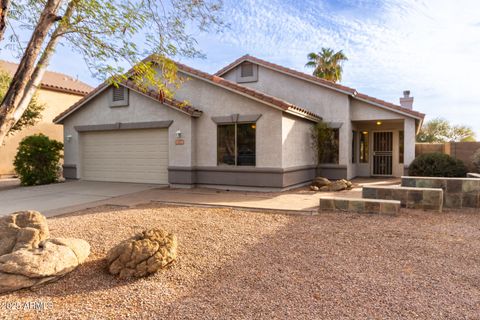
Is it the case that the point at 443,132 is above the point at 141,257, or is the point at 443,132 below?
above

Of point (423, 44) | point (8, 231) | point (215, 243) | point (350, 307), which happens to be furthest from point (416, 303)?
point (423, 44)

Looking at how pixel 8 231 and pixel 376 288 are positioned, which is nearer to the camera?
pixel 376 288

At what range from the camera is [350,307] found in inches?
136

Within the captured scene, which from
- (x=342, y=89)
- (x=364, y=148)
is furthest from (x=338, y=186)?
(x=364, y=148)

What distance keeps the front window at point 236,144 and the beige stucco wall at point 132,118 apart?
4.15 ft

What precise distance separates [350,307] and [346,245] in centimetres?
215

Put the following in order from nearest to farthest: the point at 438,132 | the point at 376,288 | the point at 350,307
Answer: the point at 350,307, the point at 376,288, the point at 438,132

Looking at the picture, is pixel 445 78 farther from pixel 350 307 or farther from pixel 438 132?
pixel 438 132

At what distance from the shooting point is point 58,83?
76.3ft

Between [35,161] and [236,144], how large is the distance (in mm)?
9718

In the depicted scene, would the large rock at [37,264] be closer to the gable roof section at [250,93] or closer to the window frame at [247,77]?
the gable roof section at [250,93]

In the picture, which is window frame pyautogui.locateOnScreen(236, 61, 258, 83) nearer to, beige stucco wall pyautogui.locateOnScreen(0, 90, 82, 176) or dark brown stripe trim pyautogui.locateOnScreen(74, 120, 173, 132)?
A: dark brown stripe trim pyautogui.locateOnScreen(74, 120, 173, 132)

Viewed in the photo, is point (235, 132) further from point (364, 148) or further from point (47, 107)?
point (47, 107)

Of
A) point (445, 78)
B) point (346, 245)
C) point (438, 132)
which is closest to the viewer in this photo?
point (346, 245)
